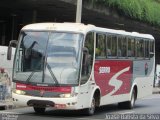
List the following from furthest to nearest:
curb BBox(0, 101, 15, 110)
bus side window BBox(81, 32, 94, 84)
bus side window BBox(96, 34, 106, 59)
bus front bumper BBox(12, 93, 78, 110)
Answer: curb BBox(0, 101, 15, 110) < bus side window BBox(96, 34, 106, 59) < bus side window BBox(81, 32, 94, 84) < bus front bumper BBox(12, 93, 78, 110)

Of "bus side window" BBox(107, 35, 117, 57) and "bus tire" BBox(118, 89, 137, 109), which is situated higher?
"bus side window" BBox(107, 35, 117, 57)

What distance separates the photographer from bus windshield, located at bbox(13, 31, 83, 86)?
18.2m

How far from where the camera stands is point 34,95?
18.2 meters

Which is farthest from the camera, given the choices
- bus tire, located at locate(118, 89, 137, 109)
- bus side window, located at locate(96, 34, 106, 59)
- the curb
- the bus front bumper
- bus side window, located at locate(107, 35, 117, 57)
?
bus tire, located at locate(118, 89, 137, 109)

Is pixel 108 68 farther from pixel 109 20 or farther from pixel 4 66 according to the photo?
pixel 109 20

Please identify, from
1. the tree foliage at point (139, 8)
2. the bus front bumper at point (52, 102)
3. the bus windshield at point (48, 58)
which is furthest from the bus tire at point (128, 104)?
the tree foliage at point (139, 8)

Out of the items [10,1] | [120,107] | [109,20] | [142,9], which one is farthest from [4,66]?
[142,9]

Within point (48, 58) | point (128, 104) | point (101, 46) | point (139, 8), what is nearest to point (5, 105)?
point (48, 58)

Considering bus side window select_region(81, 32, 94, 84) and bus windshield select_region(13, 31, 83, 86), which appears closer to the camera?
bus windshield select_region(13, 31, 83, 86)

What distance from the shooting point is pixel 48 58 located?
18.4 metres

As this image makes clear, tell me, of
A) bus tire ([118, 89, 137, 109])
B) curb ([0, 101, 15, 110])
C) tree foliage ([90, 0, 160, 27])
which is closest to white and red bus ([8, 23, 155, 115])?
curb ([0, 101, 15, 110])

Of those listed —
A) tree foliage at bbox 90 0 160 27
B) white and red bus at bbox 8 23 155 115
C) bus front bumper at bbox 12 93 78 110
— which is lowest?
bus front bumper at bbox 12 93 78 110

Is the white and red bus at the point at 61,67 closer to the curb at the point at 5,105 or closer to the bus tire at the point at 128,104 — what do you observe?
the curb at the point at 5,105

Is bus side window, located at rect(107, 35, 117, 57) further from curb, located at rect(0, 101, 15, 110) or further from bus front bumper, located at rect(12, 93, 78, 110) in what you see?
curb, located at rect(0, 101, 15, 110)
